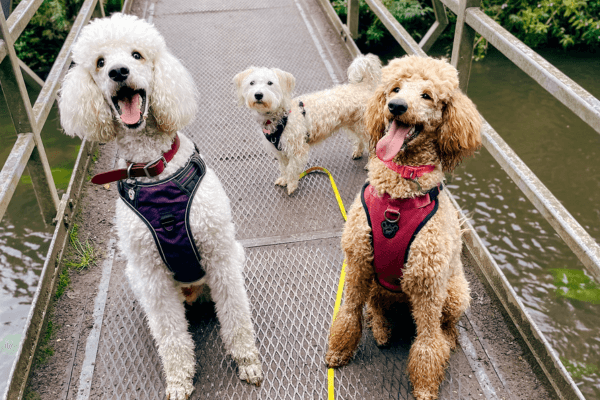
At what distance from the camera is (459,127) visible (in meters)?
1.83

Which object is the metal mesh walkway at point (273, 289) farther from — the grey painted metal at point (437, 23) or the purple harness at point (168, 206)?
the grey painted metal at point (437, 23)

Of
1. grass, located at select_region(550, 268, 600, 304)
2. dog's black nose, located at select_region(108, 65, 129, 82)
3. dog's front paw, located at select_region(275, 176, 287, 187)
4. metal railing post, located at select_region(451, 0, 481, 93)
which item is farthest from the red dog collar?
grass, located at select_region(550, 268, 600, 304)

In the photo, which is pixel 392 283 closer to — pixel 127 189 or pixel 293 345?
pixel 293 345

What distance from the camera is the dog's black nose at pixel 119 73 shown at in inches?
72.5

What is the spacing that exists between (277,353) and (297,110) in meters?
1.94

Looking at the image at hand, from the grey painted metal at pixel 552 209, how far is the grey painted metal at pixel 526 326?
47 centimetres

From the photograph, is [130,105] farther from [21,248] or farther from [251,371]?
[21,248]

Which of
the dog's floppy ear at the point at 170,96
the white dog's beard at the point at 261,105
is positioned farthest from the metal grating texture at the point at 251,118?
the dog's floppy ear at the point at 170,96

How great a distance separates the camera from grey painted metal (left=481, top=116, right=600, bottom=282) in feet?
6.28

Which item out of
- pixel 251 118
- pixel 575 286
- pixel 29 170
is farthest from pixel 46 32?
pixel 575 286

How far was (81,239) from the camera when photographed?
3.05 meters

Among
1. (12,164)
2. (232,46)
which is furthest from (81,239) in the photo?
(232,46)

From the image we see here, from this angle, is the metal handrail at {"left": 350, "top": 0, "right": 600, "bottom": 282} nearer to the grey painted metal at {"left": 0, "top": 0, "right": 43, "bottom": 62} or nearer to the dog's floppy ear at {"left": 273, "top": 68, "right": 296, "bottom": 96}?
the dog's floppy ear at {"left": 273, "top": 68, "right": 296, "bottom": 96}

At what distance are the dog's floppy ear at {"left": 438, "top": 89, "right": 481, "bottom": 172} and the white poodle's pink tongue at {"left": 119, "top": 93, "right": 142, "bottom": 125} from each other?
1249 millimetres
